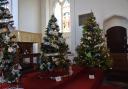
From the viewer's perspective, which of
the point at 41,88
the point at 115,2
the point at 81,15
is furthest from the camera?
the point at 81,15

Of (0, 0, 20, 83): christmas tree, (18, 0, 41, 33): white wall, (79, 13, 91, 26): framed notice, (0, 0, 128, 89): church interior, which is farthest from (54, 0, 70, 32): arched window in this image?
(0, 0, 20, 83): christmas tree

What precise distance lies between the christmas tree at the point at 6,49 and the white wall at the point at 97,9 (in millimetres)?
6705

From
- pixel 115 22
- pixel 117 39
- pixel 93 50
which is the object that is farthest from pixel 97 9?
pixel 93 50

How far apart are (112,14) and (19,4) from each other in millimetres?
6100

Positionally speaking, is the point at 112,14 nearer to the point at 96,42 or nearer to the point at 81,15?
the point at 81,15

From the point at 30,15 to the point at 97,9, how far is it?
16.2 feet

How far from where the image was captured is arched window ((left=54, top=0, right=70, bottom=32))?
43.6 feet

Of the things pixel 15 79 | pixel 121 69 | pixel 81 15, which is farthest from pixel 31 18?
pixel 15 79

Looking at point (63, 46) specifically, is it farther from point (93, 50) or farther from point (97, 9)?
point (97, 9)

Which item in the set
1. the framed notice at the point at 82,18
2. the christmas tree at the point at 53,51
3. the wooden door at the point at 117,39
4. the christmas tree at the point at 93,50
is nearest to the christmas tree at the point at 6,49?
the christmas tree at the point at 53,51

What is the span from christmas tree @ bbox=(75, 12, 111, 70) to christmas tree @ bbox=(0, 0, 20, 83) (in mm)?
3623

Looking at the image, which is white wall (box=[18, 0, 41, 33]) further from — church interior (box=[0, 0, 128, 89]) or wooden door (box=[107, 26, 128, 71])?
wooden door (box=[107, 26, 128, 71])

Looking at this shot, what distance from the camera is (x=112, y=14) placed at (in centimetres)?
997

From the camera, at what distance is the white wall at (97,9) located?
31.9 ft
